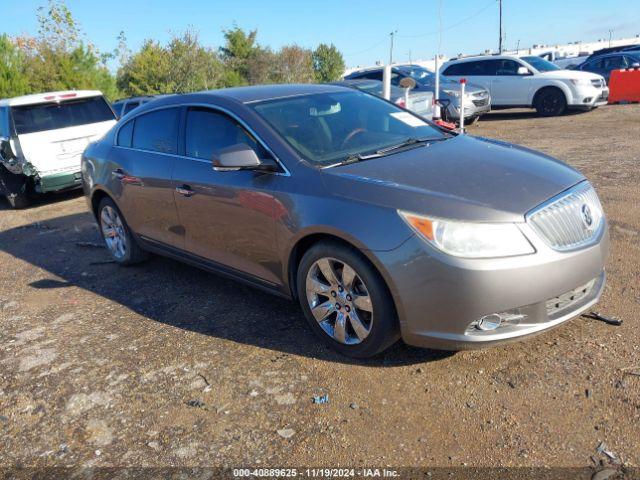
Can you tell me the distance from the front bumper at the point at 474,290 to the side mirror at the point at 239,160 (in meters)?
1.12

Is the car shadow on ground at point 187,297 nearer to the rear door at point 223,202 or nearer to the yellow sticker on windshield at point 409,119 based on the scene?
the rear door at point 223,202

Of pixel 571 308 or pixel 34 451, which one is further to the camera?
pixel 571 308

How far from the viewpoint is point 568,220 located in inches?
123

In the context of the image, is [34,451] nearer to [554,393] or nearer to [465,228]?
[465,228]

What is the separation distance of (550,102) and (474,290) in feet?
46.4

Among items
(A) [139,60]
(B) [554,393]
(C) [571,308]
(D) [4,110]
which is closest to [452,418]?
(B) [554,393]

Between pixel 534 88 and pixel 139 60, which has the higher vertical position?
pixel 139 60

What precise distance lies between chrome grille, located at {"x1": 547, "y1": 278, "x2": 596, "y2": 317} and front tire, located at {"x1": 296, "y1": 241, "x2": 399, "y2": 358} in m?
0.84

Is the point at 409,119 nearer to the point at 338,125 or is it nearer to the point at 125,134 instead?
the point at 338,125

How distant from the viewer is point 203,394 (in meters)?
3.29

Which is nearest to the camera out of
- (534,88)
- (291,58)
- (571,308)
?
(571,308)

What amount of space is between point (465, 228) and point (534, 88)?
45.9 ft

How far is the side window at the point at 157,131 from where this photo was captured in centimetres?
463

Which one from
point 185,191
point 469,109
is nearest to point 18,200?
point 185,191
